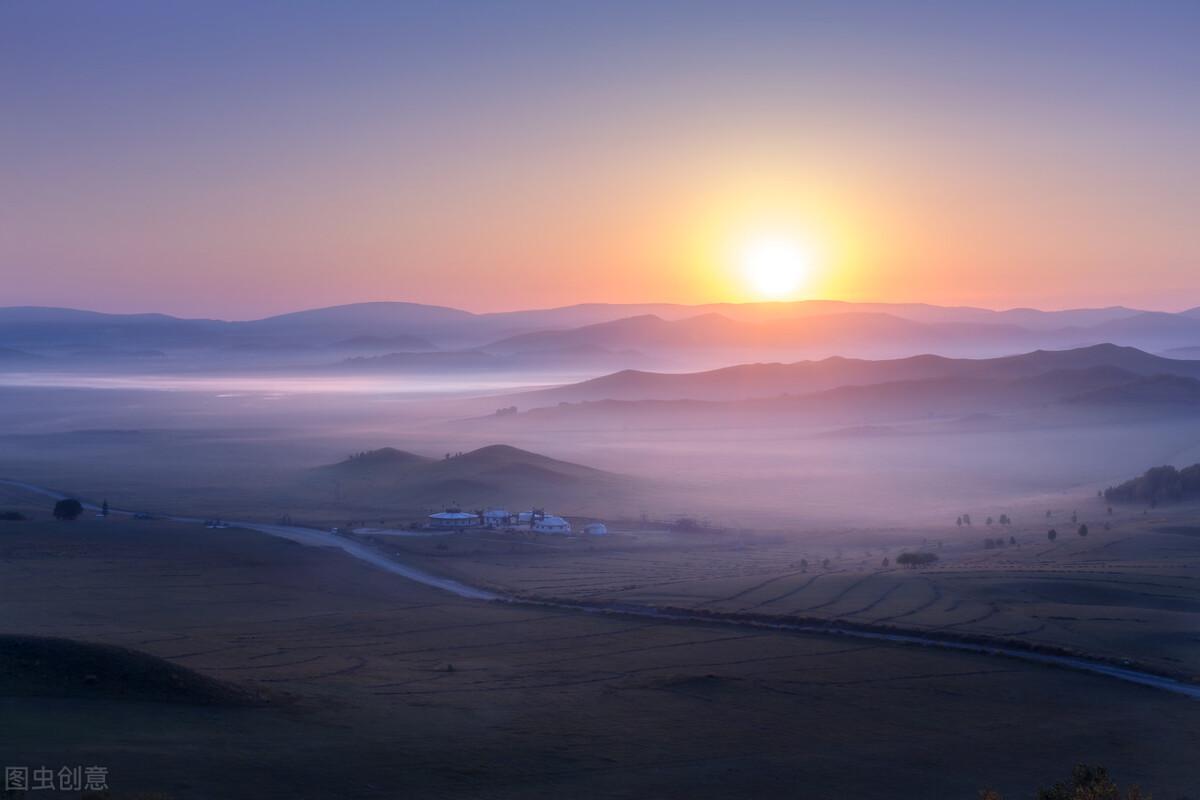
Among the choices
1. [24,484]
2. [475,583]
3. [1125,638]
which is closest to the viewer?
[1125,638]

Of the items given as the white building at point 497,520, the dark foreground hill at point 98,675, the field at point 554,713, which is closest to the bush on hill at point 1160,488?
the white building at point 497,520

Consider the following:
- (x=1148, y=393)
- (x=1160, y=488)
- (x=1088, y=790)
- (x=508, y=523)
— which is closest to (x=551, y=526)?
(x=508, y=523)

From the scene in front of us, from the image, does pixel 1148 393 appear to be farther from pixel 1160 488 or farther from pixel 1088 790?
pixel 1088 790

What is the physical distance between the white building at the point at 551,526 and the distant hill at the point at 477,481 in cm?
836

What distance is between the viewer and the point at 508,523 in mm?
52531

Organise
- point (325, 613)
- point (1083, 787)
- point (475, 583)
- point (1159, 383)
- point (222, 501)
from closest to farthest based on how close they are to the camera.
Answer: point (1083, 787) → point (325, 613) → point (475, 583) → point (222, 501) → point (1159, 383)

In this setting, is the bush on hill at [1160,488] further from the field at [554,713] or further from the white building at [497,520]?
the field at [554,713]

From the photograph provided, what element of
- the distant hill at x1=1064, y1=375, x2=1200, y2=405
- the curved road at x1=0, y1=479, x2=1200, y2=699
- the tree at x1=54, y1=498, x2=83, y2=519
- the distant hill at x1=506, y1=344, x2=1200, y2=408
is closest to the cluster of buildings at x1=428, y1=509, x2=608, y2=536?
the curved road at x1=0, y1=479, x2=1200, y2=699

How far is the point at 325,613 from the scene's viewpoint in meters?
31.7

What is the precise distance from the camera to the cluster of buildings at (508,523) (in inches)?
2008

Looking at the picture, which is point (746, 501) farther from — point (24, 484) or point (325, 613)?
point (24, 484)

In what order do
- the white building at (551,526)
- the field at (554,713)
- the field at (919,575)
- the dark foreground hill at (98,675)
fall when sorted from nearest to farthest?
the field at (554,713), the dark foreground hill at (98,675), the field at (919,575), the white building at (551,526)

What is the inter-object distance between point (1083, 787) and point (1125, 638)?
1521 centimetres

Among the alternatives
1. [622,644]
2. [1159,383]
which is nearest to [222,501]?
[622,644]
